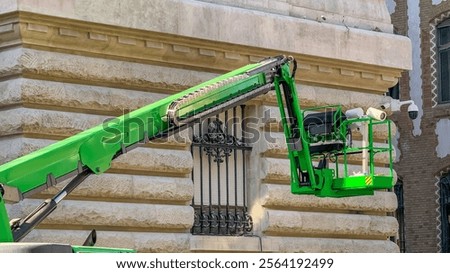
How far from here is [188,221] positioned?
19.6 meters

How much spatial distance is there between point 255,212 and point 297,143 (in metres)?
3.01

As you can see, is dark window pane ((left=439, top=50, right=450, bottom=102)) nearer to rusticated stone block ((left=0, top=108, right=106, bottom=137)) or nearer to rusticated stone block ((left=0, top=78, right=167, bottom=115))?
rusticated stone block ((left=0, top=78, right=167, bottom=115))

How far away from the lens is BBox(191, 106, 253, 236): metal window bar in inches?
801

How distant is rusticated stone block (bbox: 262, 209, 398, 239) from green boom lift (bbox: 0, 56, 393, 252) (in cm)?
133

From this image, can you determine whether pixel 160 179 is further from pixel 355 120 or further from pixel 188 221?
pixel 355 120

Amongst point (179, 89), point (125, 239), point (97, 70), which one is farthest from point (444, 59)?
point (125, 239)

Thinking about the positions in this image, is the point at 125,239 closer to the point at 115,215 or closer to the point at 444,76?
the point at 115,215

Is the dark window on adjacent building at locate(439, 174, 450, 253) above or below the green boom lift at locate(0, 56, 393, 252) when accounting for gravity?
below

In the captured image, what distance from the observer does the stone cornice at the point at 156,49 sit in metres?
17.9

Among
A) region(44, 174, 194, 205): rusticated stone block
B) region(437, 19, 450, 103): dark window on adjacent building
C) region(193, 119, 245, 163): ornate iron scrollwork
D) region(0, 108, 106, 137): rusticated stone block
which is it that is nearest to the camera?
region(0, 108, 106, 137): rusticated stone block

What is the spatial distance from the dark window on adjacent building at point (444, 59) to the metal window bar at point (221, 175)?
1455 cm

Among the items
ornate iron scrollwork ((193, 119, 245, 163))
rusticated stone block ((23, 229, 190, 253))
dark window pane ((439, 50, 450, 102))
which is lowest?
rusticated stone block ((23, 229, 190, 253))

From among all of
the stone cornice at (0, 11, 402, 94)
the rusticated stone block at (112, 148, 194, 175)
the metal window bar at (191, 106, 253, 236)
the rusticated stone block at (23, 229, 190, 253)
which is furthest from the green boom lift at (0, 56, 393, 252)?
the rusticated stone block at (23, 229, 190, 253)
